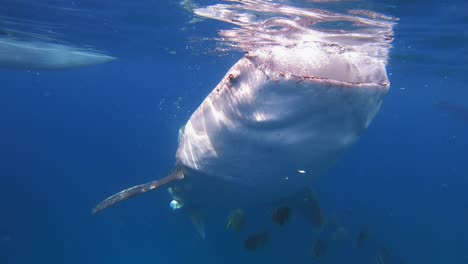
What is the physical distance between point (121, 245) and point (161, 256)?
4.61 m

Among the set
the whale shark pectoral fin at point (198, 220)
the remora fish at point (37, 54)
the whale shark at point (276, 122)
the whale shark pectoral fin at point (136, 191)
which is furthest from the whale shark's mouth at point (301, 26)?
the remora fish at point (37, 54)

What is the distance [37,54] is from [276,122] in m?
17.9

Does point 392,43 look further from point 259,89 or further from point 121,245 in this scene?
point 121,245

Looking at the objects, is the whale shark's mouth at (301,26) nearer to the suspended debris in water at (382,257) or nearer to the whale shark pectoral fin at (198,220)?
the whale shark pectoral fin at (198,220)

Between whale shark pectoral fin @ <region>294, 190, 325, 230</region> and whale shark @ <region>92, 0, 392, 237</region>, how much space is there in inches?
69.2

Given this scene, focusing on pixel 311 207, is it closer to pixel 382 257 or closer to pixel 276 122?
pixel 276 122

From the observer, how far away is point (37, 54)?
55.5 feet

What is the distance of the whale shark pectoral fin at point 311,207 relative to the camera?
686cm

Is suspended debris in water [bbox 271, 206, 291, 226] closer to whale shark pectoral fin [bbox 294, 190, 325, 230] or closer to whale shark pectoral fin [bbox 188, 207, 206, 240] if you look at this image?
whale shark pectoral fin [bbox 294, 190, 325, 230]

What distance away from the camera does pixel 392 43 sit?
11.6 m

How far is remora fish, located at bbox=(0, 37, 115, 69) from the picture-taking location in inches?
604

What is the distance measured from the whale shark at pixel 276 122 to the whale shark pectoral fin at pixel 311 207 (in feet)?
5.77

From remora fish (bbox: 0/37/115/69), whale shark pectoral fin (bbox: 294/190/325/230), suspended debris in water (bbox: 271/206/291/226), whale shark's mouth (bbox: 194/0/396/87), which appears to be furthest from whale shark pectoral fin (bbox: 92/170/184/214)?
remora fish (bbox: 0/37/115/69)

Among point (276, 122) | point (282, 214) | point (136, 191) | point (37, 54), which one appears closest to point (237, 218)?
point (282, 214)
